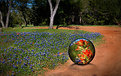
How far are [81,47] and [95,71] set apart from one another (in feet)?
3.16

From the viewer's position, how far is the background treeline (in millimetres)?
20641

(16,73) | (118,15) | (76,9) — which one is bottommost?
(16,73)

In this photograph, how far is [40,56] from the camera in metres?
5.78

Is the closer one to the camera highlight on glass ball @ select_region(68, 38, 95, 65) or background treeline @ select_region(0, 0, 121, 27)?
highlight on glass ball @ select_region(68, 38, 95, 65)

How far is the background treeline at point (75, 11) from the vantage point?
813 inches

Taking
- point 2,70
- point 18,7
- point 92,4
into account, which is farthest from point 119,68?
Answer: point 18,7

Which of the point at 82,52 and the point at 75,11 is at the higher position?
the point at 75,11

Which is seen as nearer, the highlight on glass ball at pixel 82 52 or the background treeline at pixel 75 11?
the highlight on glass ball at pixel 82 52

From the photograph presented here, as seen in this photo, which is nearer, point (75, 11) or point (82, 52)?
point (82, 52)

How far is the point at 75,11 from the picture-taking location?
81.8ft

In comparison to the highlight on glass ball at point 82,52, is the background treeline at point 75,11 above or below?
above

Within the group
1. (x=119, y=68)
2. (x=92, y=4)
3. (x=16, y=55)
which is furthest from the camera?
(x=92, y=4)

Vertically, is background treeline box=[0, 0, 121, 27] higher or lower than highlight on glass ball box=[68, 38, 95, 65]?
higher

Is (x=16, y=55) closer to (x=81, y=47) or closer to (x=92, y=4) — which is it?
(x=81, y=47)
